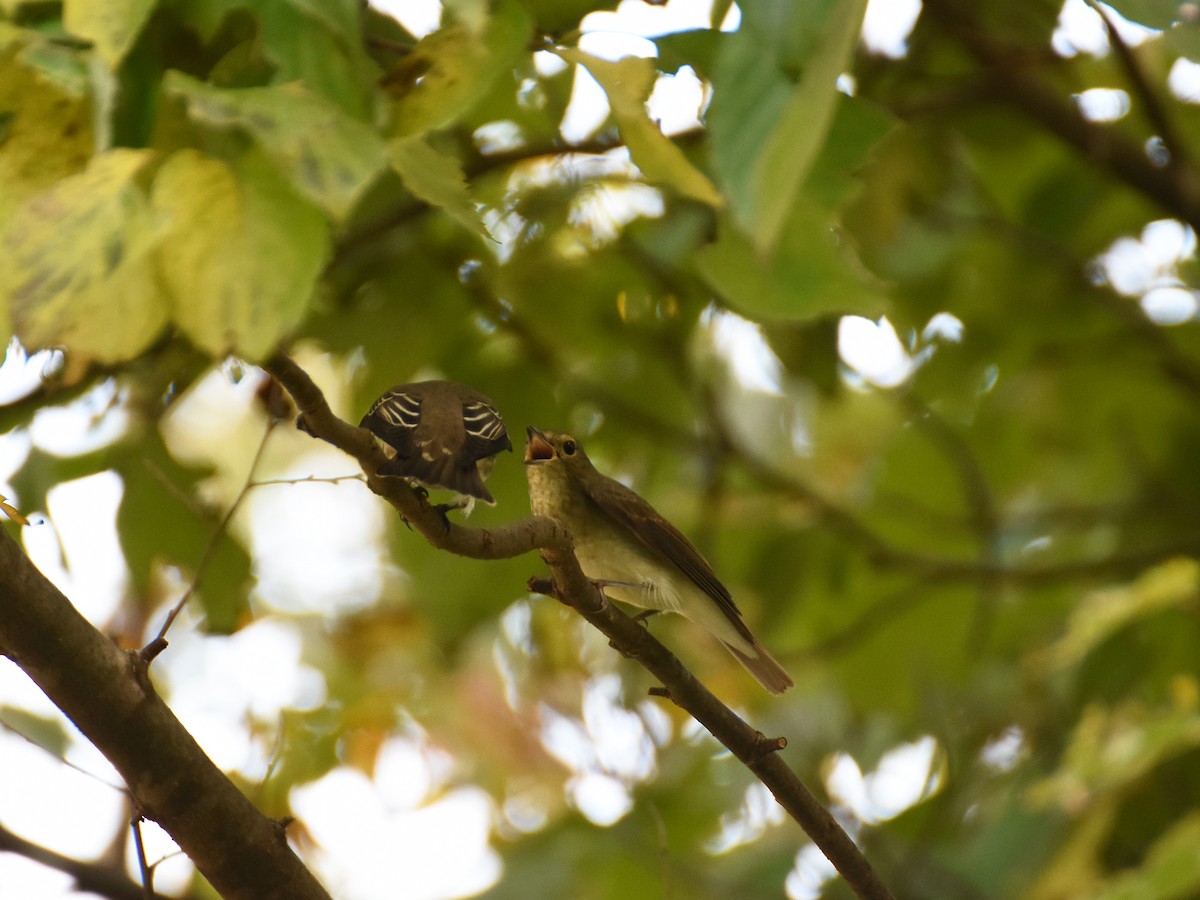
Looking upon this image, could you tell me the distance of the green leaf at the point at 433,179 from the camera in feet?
5.75

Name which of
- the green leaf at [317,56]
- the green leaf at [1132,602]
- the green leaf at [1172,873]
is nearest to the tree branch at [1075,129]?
the green leaf at [1132,602]

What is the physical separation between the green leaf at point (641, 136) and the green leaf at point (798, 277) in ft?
0.59

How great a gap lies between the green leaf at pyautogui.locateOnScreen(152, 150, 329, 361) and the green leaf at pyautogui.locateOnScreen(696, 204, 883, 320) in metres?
0.62

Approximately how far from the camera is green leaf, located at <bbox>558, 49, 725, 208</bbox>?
1.78 m

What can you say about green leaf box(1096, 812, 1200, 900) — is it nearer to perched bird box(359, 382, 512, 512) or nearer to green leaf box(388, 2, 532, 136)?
perched bird box(359, 382, 512, 512)

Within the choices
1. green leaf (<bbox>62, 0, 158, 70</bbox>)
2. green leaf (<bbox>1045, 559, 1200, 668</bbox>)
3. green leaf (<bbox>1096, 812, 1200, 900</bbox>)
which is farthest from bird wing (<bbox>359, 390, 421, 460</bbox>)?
green leaf (<bbox>1045, 559, 1200, 668</bbox>)

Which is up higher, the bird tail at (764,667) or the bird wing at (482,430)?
the bird wing at (482,430)

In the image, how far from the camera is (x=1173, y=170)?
4.85m

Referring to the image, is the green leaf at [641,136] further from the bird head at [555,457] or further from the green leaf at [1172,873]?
the green leaf at [1172,873]

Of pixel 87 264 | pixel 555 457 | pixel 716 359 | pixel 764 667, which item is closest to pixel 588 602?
pixel 87 264

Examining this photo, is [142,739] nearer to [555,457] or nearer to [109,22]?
[109,22]

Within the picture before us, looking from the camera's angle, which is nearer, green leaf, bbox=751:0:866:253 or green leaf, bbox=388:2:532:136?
green leaf, bbox=751:0:866:253

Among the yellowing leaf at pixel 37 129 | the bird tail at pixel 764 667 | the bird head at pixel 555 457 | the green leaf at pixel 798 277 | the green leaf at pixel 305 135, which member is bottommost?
the bird tail at pixel 764 667

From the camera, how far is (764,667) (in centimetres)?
405
